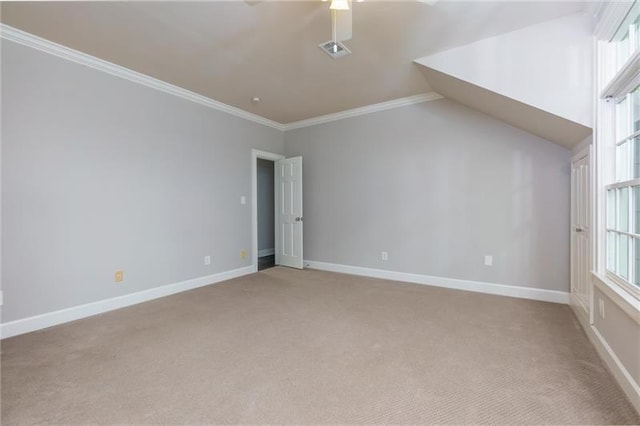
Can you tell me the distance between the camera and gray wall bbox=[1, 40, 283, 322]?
261 cm

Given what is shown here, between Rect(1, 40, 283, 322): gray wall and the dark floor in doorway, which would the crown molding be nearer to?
Rect(1, 40, 283, 322): gray wall

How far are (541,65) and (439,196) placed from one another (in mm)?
1838

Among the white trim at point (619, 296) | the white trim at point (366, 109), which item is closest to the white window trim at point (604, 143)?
the white trim at point (619, 296)

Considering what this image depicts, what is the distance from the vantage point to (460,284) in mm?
3914

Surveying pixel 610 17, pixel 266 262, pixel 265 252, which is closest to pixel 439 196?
pixel 610 17

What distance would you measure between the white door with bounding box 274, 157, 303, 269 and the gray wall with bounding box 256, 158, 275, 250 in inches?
52.6

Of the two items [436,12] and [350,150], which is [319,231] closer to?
[350,150]

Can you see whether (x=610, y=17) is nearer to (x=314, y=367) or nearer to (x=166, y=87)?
(x=314, y=367)

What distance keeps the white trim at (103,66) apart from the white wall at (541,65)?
3.05 meters

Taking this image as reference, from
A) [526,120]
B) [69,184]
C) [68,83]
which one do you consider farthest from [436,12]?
[69,184]

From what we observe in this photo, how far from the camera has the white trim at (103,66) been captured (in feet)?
8.39

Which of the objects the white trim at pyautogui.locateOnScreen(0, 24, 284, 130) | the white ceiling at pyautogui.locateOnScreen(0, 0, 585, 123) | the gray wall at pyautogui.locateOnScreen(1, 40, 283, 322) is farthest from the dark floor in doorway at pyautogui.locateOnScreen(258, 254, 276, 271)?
the white ceiling at pyautogui.locateOnScreen(0, 0, 585, 123)

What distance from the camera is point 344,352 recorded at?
2248 millimetres

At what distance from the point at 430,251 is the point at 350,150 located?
1.98 m
